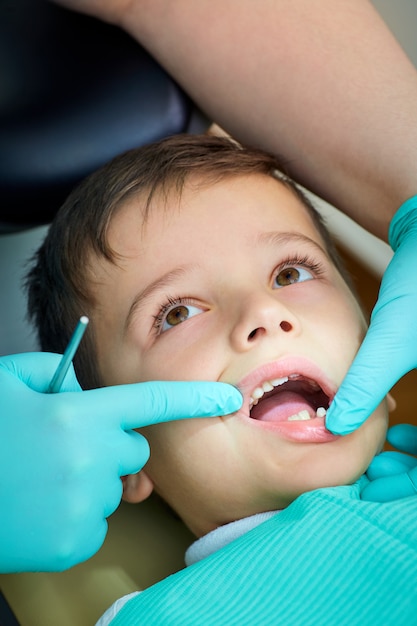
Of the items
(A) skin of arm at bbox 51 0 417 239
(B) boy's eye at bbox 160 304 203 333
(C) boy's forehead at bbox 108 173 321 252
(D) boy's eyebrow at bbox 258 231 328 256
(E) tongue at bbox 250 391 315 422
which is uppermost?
(A) skin of arm at bbox 51 0 417 239

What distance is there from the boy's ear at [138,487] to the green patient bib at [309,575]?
0.82ft

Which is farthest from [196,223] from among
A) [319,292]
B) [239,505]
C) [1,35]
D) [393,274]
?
[1,35]

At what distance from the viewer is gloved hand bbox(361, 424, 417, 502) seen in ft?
3.71

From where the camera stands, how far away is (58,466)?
3.19ft

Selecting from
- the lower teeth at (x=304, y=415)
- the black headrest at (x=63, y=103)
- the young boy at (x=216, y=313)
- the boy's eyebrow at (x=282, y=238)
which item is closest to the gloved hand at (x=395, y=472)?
the young boy at (x=216, y=313)

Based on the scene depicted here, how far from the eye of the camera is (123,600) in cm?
114

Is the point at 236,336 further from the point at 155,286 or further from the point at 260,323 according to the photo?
the point at 155,286

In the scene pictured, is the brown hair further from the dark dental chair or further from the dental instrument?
the dental instrument

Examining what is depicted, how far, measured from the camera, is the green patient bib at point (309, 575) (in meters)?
0.95

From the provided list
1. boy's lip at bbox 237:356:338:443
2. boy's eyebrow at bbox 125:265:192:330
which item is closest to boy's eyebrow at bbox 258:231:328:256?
boy's eyebrow at bbox 125:265:192:330

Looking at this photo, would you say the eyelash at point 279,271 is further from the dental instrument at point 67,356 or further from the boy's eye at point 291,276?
the dental instrument at point 67,356

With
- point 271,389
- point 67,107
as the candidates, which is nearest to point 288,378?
point 271,389

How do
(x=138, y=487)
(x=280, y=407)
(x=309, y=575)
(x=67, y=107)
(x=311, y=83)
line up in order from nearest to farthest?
(x=309, y=575), (x=280, y=407), (x=138, y=487), (x=311, y=83), (x=67, y=107)

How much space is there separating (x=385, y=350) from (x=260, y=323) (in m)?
0.20
